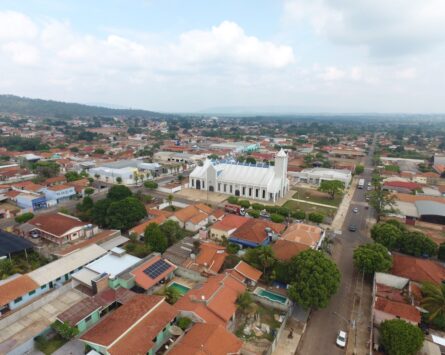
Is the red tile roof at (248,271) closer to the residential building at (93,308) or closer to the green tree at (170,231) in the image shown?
the green tree at (170,231)

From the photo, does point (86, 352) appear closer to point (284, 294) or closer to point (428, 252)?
point (284, 294)

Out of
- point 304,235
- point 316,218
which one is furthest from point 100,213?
point 316,218

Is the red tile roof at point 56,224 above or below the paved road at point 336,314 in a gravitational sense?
above

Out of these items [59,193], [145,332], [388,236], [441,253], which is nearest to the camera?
[145,332]

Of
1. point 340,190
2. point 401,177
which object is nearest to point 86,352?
point 340,190

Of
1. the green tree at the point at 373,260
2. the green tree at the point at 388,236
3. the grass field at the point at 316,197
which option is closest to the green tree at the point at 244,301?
the green tree at the point at 373,260

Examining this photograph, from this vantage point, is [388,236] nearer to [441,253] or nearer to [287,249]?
[441,253]
